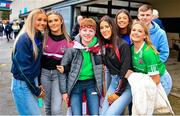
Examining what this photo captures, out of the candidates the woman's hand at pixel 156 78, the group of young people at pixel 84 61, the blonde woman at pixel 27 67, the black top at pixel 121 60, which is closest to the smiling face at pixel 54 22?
the group of young people at pixel 84 61

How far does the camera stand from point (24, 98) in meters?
3.92

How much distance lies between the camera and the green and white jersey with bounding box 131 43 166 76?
3.91 m

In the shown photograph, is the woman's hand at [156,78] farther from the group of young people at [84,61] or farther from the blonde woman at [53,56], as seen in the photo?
the blonde woman at [53,56]

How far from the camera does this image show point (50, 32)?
173 inches

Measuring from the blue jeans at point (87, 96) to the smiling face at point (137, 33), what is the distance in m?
0.78

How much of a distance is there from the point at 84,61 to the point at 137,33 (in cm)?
75

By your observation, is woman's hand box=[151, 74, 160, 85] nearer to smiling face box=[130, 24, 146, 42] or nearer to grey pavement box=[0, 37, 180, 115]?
smiling face box=[130, 24, 146, 42]

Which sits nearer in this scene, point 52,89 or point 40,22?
point 40,22

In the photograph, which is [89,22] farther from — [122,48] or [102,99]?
[102,99]

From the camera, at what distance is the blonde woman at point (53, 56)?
4.32 metres

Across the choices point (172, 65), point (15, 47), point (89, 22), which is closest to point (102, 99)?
point (89, 22)

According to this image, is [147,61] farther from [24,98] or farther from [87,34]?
[24,98]

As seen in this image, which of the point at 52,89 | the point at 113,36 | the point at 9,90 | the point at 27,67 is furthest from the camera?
the point at 9,90

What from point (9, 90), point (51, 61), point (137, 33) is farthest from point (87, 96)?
point (9, 90)
